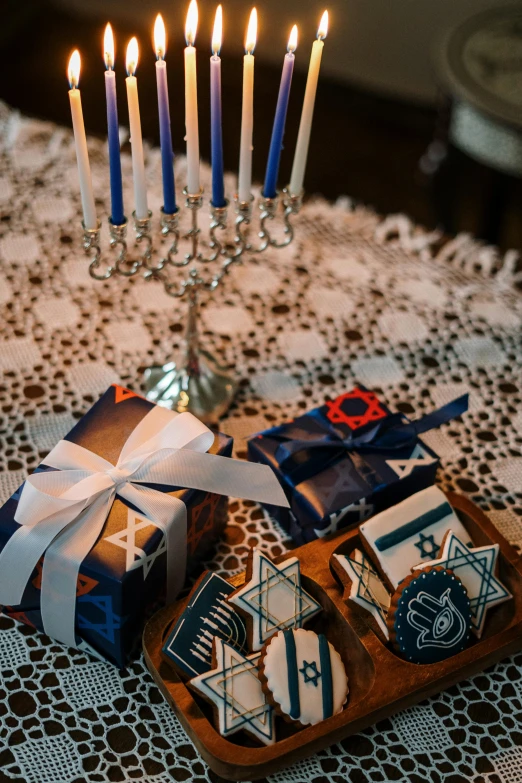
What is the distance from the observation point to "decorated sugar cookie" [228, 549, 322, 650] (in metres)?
0.84

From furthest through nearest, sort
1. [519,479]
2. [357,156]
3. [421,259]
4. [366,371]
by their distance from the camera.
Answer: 1. [357,156]
2. [421,259]
3. [366,371]
4. [519,479]

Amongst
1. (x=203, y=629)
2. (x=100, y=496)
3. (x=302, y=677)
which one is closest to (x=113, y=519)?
(x=100, y=496)

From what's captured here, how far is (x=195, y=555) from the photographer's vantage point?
96 cm

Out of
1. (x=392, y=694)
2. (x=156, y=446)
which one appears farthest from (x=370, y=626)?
(x=156, y=446)

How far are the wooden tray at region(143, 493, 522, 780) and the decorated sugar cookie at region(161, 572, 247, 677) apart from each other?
0.02m

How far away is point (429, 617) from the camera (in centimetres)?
83

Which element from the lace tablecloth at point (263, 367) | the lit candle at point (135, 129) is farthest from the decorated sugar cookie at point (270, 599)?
the lit candle at point (135, 129)

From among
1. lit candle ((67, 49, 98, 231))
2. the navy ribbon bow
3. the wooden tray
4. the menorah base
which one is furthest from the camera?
the menorah base

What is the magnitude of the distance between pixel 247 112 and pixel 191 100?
80 millimetres

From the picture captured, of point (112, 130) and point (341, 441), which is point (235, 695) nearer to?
point (341, 441)

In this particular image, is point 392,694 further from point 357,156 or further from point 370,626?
point 357,156

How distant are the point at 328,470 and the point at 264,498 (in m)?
0.10

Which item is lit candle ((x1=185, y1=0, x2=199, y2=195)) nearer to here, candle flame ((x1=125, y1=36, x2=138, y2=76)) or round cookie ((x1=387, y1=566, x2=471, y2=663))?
candle flame ((x1=125, y1=36, x2=138, y2=76))

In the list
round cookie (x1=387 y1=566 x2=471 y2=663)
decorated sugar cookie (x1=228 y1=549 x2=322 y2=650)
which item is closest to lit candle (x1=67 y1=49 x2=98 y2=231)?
decorated sugar cookie (x1=228 y1=549 x2=322 y2=650)
